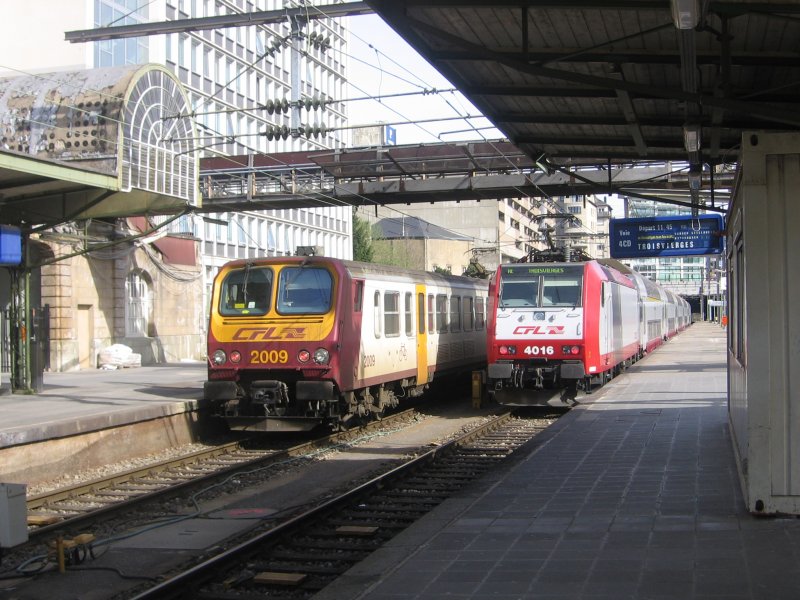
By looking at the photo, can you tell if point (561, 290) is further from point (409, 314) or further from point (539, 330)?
point (409, 314)

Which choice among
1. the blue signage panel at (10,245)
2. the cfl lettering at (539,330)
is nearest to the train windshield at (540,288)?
the cfl lettering at (539,330)

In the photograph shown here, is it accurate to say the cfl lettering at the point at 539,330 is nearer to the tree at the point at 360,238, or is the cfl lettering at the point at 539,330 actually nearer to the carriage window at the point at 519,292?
the carriage window at the point at 519,292

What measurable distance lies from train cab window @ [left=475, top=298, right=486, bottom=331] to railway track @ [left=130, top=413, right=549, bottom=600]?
11.2 meters

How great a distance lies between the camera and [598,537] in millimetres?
6945

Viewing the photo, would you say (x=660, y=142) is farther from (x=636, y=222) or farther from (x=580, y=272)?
(x=636, y=222)

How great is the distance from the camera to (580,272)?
18.1 meters

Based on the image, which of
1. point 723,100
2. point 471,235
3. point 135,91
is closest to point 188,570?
point 723,100

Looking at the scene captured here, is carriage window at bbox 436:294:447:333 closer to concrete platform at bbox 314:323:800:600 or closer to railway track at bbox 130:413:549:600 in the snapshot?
railway track at bbox 130:413:549:600

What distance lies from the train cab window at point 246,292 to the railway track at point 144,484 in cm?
219

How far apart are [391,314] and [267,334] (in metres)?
3.01

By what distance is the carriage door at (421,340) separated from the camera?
1880 centimetres

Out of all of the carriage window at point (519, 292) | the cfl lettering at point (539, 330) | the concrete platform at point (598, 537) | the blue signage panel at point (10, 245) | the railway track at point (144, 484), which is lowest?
the railway track at point (144, 484)

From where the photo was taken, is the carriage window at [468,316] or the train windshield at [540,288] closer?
the train windshield at [540,288]

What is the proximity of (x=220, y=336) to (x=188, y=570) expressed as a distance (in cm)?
824
